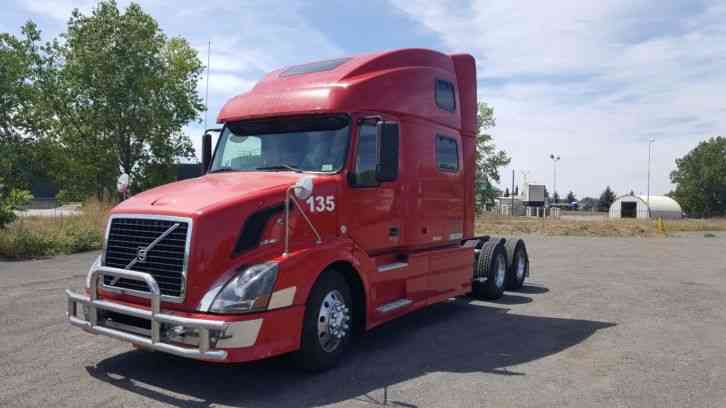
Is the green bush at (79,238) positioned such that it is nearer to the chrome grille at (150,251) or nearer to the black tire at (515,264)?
the chrome grille at (150,251)

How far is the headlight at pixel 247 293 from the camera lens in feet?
15.5

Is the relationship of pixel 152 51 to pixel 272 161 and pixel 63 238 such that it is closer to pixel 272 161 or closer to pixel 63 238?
pixel 63 238

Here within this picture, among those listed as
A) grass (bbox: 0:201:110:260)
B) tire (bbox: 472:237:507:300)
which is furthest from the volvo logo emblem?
grass (bbox: 0:201:110:260)

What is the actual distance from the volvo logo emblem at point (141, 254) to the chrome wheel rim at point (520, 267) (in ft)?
25.6

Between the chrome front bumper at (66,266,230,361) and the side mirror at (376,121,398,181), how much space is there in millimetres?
2325

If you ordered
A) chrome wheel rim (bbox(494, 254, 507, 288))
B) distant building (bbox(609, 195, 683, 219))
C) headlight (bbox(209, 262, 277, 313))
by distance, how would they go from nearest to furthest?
1. headlight (bbox(209, 262, 277, 313))
2. chrome wheel rim (bbox(494, 254, 507, 288))
3. distant building (bbox(609, 195, 683, 219))

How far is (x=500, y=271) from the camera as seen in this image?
1020cm

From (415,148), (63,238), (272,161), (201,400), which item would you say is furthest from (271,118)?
(63,238)

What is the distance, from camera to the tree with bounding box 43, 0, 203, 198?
28.9m

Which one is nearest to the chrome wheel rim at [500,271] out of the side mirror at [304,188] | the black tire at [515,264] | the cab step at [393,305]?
the black tire at [515,264]

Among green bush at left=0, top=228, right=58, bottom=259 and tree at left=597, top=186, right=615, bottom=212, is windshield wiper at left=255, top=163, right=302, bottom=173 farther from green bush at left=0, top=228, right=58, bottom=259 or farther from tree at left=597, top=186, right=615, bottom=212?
tree at left=597, top=186, right=615, bottom=212

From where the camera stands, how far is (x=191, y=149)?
33.3m

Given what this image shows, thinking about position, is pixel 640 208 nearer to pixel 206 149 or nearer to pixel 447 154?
pixel 447 154

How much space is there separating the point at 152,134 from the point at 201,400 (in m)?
29.2
